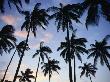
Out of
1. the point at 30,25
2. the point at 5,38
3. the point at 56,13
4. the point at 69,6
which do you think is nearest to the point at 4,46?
the point at 5,38

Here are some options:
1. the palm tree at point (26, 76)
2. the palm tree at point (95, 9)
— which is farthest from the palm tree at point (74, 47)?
the palm tree at point (26, 76)

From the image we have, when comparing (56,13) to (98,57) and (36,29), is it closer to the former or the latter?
(36,29)

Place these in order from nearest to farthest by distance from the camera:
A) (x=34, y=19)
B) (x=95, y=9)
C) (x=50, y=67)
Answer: (x=95, y=9) < (x=34, y=19) < (x=50, y=67)

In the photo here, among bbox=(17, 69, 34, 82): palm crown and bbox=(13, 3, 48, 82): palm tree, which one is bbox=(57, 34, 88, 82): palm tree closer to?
bbox=(13, 3, 48, 82): palm tree

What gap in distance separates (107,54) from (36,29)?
59.1ft

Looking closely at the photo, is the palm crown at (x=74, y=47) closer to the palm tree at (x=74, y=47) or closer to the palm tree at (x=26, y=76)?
the palm tree at (x=74, y=47)

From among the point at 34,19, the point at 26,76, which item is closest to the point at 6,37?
the point at 34,19

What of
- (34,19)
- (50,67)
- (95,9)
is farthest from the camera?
(50,67)

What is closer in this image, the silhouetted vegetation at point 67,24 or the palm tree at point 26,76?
the silhouetted vegetation at point 67,24

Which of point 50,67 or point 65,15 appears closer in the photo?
point 65,15

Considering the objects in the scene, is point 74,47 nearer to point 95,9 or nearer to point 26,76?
point 95,9

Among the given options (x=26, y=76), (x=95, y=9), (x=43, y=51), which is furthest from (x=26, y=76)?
(x=95, y=9)

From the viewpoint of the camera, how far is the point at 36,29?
3338 centimetres

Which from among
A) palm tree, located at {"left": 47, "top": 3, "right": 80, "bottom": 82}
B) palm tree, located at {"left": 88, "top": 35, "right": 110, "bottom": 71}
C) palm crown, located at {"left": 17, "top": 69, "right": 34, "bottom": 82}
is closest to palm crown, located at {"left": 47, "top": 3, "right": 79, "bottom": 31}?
palm tree, located at {"left": 47, "top": 3, "right": 80, "bottom": 82}
